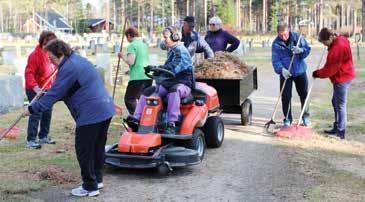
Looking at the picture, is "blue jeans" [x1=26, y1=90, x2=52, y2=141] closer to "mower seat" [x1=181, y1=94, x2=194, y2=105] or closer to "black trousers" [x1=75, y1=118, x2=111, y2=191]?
"mower seat" [x1=181, y1=94, x2=194, y2=105]

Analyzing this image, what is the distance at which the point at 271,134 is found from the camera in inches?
416

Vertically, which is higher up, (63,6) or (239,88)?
(63,6)

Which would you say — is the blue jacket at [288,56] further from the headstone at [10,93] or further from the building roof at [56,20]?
the building roof at [56,20]

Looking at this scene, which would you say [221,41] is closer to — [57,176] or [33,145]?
[33,145]

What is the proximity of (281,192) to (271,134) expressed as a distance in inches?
153

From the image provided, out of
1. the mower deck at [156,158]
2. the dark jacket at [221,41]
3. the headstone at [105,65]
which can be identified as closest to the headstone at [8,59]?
the headstone at [105,65]

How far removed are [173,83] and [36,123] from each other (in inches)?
89.5

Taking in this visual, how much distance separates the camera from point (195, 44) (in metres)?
10.8

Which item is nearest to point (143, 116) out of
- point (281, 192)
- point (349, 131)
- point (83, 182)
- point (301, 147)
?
point (83, 182)

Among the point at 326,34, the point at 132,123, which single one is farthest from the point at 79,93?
the point at 326,34

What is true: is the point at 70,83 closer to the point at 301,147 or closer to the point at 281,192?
the point at 281,192

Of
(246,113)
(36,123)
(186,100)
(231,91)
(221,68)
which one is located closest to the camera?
(186,100)

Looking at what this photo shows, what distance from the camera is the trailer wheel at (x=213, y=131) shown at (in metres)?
9.12

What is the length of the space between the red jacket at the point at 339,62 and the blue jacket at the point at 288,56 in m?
0.68
